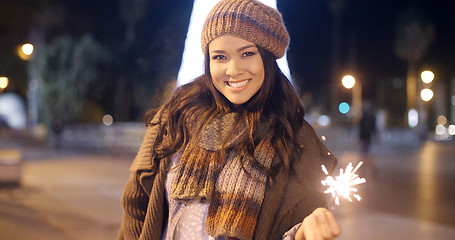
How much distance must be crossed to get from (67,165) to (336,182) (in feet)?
49.0

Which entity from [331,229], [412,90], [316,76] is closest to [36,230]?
[316,76]

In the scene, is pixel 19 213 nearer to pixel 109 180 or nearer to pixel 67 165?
pixel 109 180

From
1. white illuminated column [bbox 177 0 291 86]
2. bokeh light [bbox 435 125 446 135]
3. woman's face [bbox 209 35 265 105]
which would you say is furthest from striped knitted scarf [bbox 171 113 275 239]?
bokeh light [bbox 435 125 446 135]

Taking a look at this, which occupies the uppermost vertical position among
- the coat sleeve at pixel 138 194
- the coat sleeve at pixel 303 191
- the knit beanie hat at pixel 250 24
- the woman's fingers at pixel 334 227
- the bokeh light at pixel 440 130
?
the bokeh light at pixel 440 130

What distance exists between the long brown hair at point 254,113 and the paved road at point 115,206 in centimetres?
477

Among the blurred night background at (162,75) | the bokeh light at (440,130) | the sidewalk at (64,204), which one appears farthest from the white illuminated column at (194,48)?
the bokeh light at (440,130)

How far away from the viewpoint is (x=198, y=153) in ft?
6.35

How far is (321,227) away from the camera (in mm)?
1500

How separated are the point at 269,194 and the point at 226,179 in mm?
156

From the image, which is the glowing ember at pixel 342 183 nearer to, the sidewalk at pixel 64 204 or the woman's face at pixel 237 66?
the woman's face at pixel 237 66

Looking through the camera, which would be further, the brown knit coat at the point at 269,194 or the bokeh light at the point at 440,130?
the bokeh light at the point at 440,130

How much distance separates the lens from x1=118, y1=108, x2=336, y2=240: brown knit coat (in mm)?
1813

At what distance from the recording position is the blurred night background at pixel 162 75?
12.6 feet

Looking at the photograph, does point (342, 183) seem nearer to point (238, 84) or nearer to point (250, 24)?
point (238, 84)
